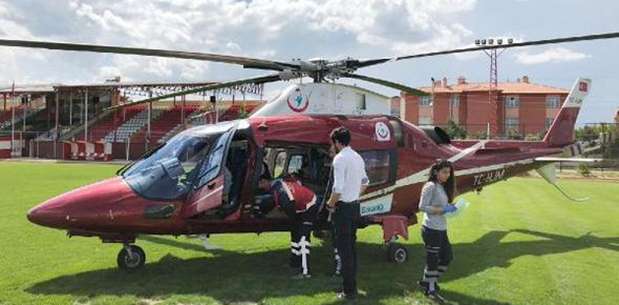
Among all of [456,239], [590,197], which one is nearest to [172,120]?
[590,197]

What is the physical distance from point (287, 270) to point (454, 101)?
220 ft

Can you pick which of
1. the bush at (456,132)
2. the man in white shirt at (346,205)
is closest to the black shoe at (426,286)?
the man in white shirt at (346,205)

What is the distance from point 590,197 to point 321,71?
13324mm

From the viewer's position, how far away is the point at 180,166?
26.6ft

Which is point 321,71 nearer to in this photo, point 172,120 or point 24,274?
point 24,274

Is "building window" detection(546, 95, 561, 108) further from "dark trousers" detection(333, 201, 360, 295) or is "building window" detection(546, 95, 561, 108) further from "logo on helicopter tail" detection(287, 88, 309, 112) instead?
"dark trousers" detection(333, 201, 360, 295)

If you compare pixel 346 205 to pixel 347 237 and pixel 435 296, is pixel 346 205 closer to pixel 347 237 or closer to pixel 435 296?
pixel 347 237

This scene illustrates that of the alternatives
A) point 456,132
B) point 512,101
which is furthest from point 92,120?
point 512,101

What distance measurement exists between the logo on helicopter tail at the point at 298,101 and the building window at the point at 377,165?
3.83 feet

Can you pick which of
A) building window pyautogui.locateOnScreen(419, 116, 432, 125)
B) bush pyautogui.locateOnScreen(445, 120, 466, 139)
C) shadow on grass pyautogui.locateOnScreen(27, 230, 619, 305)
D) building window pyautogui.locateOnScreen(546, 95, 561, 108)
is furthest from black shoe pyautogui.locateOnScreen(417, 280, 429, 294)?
building window pyautogui.locateOnScreen(546, 95, 561, 108)

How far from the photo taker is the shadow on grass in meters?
7.17

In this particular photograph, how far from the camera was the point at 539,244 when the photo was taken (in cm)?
1085

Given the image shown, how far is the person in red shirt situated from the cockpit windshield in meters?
0.92

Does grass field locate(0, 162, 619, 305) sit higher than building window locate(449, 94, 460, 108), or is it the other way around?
building window locate(449, 94, 460, 108)
